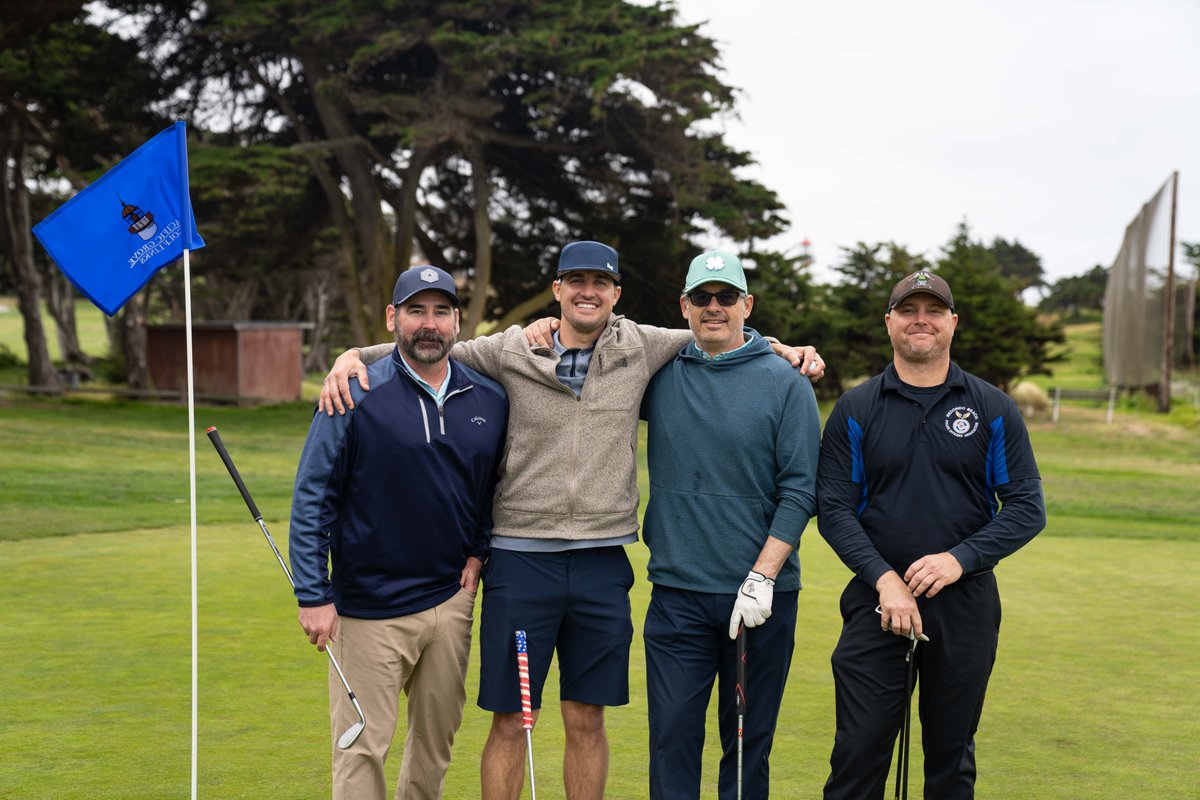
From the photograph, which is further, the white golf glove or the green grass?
the green grass

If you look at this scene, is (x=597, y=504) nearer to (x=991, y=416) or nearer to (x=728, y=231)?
(x=991, y=416)

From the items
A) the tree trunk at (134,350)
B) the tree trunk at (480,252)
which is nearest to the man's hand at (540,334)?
the tree trunk at (480,252)

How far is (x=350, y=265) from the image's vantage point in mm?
29062

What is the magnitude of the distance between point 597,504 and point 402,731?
71.4 inches

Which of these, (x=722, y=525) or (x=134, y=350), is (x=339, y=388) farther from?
(x=134, y=350)

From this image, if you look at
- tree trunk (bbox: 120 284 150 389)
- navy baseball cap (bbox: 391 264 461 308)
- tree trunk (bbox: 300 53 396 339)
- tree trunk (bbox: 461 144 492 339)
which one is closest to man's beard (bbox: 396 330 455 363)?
navy baseball cap (bbox: 391 264 461 308)

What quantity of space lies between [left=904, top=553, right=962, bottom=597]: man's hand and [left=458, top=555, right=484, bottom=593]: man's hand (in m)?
1.43

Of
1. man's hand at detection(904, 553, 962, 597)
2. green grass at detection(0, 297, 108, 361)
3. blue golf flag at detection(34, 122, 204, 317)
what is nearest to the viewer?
man's hand at detection(904, 553, 962, 597)

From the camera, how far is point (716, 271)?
166 inches

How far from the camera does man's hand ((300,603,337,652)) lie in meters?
4.08

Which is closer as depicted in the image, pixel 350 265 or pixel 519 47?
pixel 519 47

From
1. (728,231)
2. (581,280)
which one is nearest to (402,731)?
(581,280)

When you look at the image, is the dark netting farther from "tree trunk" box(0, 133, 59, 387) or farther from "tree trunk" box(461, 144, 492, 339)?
"tree trunk" box(0, 133, 59, 387)

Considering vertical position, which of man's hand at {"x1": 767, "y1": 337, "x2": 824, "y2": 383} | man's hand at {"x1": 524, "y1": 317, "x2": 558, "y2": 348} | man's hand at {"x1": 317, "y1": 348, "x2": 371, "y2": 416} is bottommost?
man's hand at {"x1": 317, "y1": 348, "x2": 371, "y2": 416}
